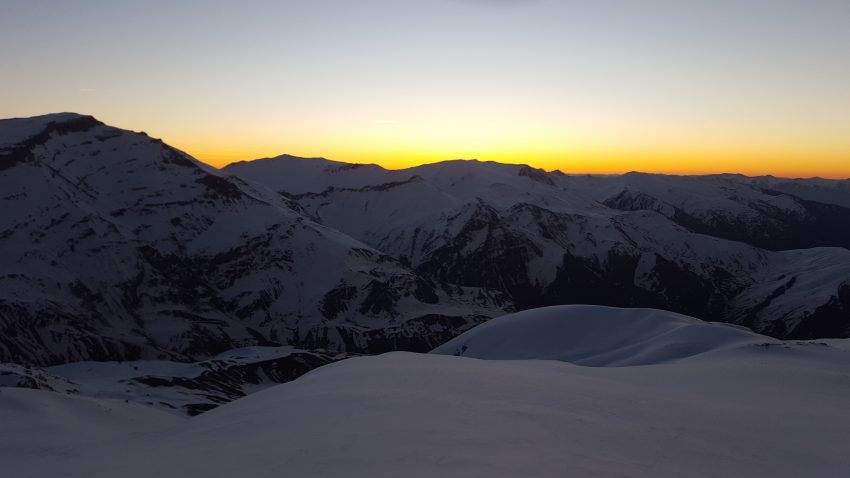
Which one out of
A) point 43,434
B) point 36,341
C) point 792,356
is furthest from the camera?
point 36,341

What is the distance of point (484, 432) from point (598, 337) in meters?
72.9

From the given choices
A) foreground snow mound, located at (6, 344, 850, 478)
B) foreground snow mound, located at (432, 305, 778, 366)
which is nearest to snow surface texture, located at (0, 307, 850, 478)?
foreground snow mound, located at (6, 344, 850, 478)

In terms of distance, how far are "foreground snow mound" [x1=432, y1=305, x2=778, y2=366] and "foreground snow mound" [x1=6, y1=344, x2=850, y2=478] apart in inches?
1180

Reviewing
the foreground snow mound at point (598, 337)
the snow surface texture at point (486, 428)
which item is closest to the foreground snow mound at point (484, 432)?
the snow surface texture at point (486, 428)

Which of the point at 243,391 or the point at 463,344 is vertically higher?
the point at 463,344

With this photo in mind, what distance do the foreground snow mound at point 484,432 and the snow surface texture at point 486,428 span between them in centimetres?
10

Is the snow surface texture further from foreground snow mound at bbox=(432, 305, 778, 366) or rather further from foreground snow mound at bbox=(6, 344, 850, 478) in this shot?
foreground snow mound at bbox=(432, 305, 778, 366)

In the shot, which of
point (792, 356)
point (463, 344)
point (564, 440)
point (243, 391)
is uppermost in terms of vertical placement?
point (564, 440)

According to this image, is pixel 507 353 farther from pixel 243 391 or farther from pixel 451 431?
pixel 243 391

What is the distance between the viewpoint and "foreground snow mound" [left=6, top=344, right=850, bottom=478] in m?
20.2

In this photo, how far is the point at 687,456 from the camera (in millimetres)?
22625

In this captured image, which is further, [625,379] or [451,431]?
[625,379]

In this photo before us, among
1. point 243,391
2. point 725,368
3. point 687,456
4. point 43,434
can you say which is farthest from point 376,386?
point 243,391

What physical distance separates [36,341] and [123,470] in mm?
212839
